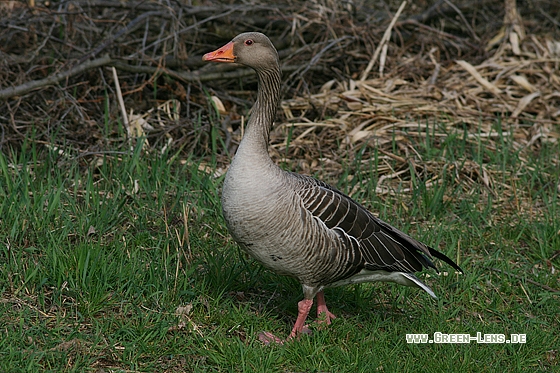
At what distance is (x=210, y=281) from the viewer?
480 cm

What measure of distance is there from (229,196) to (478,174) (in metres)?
3.34

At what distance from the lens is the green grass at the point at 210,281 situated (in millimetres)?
4168

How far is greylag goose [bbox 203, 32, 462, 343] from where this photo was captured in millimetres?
4125

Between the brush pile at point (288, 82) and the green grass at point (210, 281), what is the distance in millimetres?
387

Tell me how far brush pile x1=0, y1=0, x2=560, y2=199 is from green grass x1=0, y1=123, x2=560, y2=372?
0.39 m

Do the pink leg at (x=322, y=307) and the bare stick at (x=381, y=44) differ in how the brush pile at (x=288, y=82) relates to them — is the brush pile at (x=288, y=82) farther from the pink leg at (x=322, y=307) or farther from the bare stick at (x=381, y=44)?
the pink leg at (x=322, y=307)

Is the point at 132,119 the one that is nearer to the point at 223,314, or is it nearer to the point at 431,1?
the point at 223,314

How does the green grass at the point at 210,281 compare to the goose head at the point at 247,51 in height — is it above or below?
below

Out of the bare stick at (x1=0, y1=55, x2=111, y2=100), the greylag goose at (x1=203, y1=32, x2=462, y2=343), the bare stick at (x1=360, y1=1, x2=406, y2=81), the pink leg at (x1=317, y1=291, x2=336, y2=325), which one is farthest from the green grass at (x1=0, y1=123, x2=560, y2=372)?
the bare stick at (x1=360, y1=1, x2=406, y2=81)

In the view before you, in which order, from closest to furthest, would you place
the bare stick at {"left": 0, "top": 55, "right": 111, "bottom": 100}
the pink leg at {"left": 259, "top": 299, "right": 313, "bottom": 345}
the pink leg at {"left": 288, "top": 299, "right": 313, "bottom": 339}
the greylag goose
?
the greylag goose → the pink leg at {"left": 259, "top": 299, "right": 313, "bottom": 345} → the pink leg at {"left": 288, "top": 299, "right": 313, "bottom": 339} → the bare stick at {"left": 0, "top": 55, "right": 111, "bottom": 100}

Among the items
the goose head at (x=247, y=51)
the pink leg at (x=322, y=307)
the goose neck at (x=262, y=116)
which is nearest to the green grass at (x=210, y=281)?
the pink leg at (x=322, y=307)

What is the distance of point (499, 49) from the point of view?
29.7 ft

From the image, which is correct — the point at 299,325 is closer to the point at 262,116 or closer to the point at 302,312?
the point at 302,312

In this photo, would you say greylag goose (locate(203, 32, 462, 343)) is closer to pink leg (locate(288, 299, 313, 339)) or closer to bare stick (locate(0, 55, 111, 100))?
pink leg (locate(288, 299, 313, 339))
